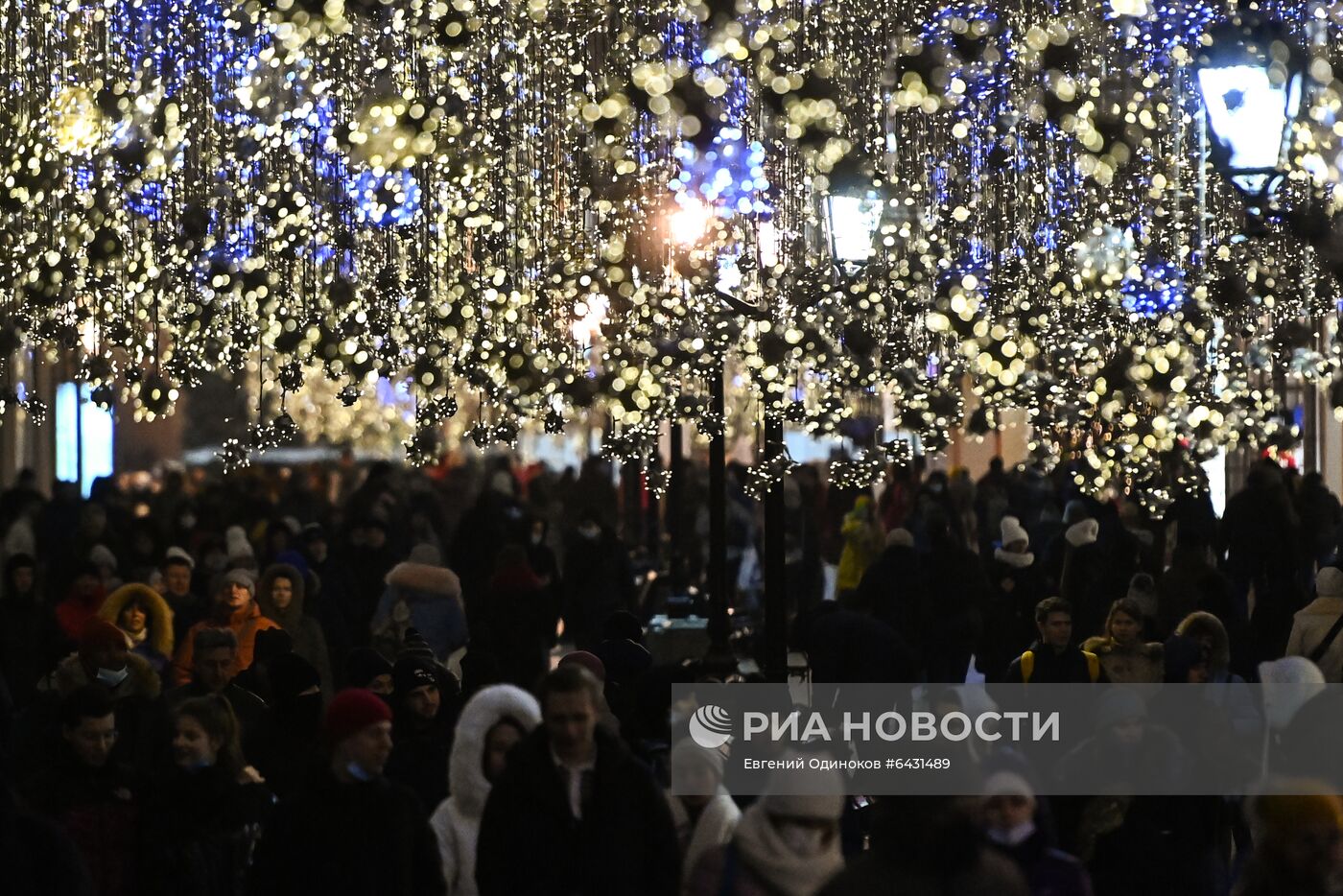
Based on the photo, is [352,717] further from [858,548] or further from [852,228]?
[858,548]

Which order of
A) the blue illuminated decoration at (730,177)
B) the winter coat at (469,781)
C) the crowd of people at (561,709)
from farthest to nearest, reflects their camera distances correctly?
the blue illuminated decoration at (730,177) < the winter coat at (469,781) < the crowd of people at (561,709)

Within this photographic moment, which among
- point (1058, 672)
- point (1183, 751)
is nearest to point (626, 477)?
point (1058, 672)

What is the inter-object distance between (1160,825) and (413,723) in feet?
8.77

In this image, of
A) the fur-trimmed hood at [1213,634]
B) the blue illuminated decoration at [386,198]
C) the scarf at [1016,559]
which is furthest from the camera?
the scarf at [1016,559]

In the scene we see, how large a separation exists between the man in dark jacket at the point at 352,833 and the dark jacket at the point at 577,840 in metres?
0.19

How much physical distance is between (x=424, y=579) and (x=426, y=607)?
0.56 feet

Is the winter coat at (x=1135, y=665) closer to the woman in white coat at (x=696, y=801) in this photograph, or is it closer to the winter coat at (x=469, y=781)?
the woman in white coat at (x=696, y=801)

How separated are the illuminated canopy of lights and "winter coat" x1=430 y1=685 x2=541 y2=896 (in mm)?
2041

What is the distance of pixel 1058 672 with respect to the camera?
1027 centimetres

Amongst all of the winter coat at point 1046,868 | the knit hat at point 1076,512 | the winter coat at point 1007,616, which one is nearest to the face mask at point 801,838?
the winter coat at point 1046,868

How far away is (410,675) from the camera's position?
28.0 feet

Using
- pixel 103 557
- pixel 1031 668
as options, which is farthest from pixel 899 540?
pixel 103 557

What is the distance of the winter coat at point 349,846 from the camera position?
628 cm

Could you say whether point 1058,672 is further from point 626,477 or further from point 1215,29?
point 626,477
